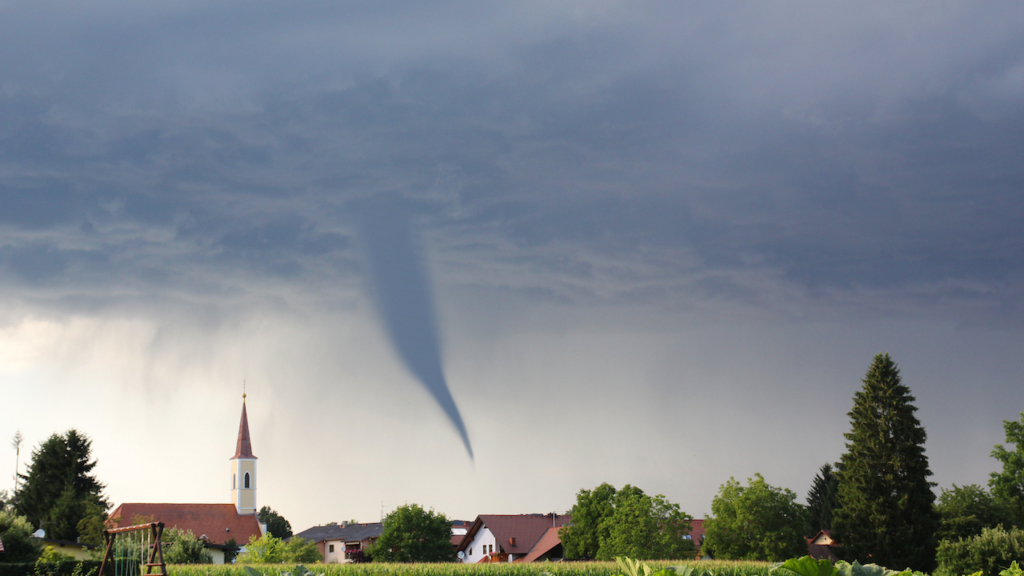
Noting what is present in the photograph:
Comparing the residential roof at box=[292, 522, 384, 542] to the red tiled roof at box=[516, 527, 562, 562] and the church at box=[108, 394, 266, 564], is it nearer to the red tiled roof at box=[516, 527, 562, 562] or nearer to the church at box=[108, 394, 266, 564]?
the church at box=[108, 394, 266, 564]

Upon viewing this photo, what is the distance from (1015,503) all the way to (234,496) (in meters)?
119

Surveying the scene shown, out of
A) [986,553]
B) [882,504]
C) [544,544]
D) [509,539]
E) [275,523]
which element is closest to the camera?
[986,553]

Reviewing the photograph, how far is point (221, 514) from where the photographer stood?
132 meters

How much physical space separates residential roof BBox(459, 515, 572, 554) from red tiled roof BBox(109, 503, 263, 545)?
148 ft

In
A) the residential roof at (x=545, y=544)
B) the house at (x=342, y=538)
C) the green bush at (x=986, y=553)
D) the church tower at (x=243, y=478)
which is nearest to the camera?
the green bush at (x=986, y=553)

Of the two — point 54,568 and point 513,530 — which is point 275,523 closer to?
point 513,530

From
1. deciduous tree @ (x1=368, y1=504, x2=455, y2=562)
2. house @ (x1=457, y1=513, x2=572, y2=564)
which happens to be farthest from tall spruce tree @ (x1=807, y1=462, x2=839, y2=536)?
deciduous tree @ (x1=368, y1=504, x2=455, y2=562)

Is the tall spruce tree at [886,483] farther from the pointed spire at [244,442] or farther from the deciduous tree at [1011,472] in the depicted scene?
the pointed spire at [244,442]

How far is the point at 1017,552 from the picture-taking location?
45312 millimetres

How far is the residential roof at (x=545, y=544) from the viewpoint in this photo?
89.4 meters

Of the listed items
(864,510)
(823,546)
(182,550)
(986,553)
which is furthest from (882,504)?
(182,550)

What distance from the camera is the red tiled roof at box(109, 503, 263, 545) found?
12425 cm

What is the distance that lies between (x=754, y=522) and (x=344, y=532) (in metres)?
96.1

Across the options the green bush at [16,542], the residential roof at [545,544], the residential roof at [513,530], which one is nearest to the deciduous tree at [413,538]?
the residential roof at [545,544]
